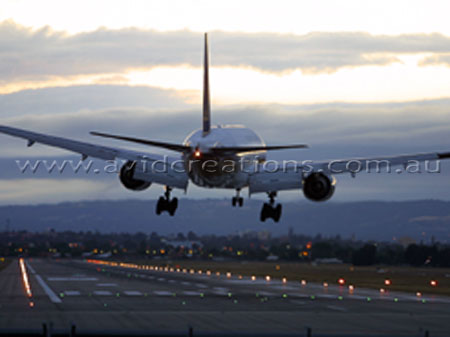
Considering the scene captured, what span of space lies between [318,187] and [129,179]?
13024mm

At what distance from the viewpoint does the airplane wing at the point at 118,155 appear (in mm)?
56844

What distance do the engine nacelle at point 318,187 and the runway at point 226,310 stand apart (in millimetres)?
8213

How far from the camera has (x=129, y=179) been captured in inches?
2304

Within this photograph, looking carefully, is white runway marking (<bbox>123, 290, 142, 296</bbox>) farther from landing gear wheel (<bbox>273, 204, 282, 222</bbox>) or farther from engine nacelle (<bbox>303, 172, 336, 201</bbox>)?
engine nacelle (<bbox>303, 172, 336, 201</bbox>)

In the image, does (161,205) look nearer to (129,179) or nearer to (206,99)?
(129,179)

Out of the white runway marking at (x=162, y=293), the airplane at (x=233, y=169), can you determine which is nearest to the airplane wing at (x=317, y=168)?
the airplane at (x=233, y=169)

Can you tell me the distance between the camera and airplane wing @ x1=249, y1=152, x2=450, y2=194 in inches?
2282

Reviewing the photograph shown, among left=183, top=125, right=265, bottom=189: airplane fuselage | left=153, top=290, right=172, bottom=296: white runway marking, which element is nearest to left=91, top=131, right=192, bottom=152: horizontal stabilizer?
left=183, top=125, right=265, bottom=189: airplane fuselage

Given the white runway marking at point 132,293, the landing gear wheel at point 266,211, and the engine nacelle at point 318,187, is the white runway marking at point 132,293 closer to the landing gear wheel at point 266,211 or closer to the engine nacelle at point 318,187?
the landing gear wheel at point 266,211

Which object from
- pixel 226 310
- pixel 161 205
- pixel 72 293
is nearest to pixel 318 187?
pixel 161 205

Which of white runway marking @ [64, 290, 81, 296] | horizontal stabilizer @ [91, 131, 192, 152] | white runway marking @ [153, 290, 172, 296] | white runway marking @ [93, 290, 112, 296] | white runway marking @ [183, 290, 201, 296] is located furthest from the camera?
white runway marking @ [183, 290, 201, 296]

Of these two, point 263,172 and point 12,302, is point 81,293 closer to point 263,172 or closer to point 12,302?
point 12,302

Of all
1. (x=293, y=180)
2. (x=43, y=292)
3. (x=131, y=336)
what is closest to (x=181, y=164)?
(x=293, y=180)

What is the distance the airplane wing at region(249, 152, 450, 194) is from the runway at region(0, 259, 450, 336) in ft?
29.7
